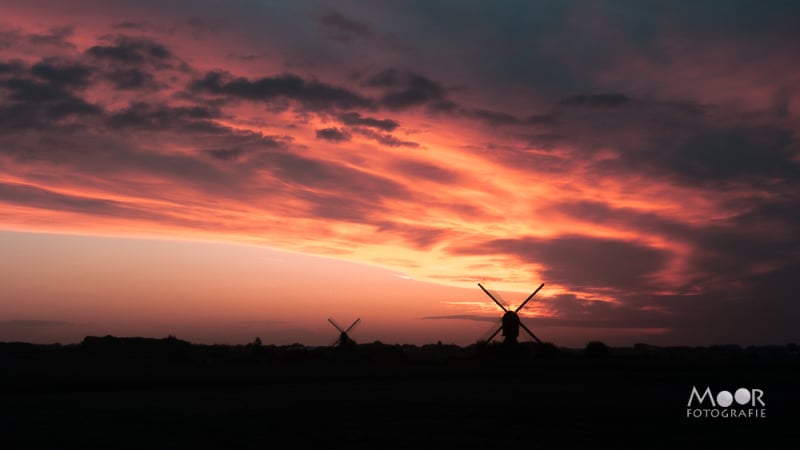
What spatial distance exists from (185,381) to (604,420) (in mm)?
37374

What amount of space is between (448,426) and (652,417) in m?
10.8

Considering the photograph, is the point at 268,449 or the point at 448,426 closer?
the point at 268,449

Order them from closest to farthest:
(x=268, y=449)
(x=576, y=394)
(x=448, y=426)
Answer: (x=268, y=449) < (x=448, y=426) < (x=576, y=394)

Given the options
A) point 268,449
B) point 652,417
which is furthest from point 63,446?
point 652,417

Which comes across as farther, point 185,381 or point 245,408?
point 185,381

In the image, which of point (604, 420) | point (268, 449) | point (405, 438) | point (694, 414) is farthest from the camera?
A: point (694, 414)

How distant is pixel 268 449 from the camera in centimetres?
2425

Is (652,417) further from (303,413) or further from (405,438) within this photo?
(303,413)

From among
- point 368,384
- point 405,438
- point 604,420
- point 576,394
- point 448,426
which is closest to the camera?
point 405,438

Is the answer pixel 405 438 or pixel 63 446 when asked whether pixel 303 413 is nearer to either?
pixel 405 438

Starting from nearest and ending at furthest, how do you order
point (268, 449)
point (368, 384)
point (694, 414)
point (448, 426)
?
1. point (268, 449)
2. point (448, 426)
3. point (694, 414)
4. point (368, 384)

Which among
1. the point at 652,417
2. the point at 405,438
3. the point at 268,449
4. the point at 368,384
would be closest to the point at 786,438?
the point at 652,417

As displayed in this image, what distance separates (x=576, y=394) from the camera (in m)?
46.4

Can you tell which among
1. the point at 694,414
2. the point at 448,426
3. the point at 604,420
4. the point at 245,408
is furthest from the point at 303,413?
the point at 694,414
